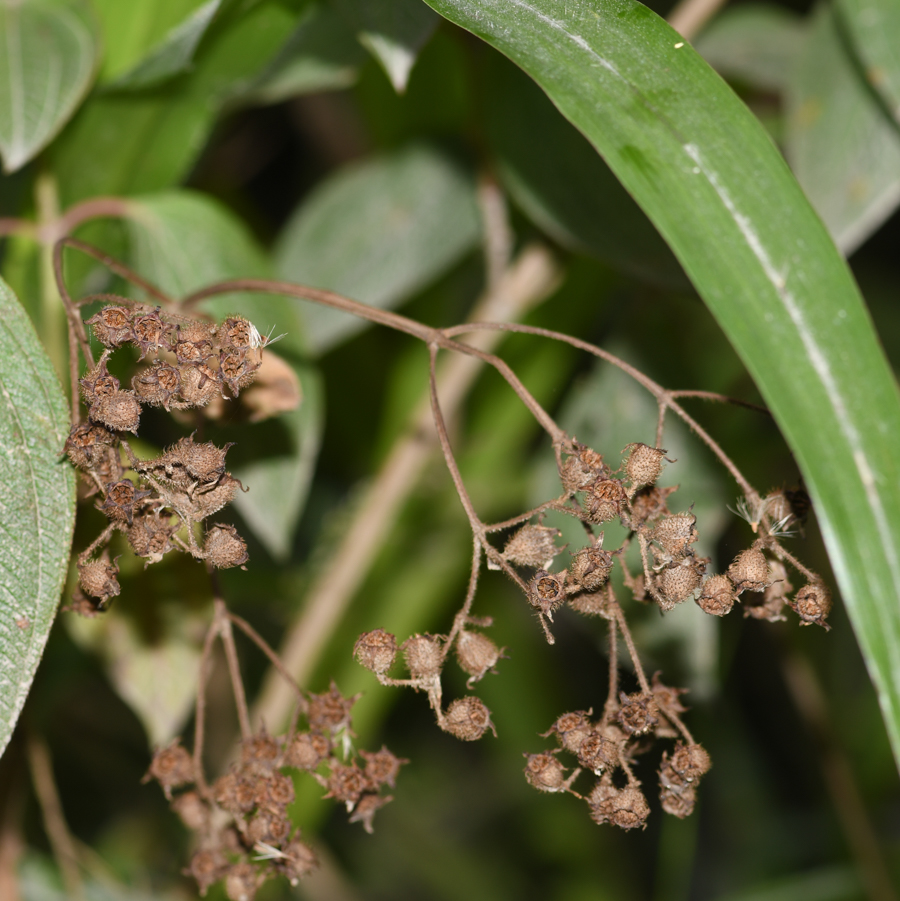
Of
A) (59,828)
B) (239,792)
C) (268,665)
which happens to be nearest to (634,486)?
(239,792)

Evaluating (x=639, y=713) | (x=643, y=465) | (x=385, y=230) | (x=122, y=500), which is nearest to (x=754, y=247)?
(x=643, y=465)

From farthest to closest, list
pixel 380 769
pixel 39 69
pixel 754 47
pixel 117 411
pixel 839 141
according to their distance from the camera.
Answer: pixel 754 47 → pixel 839 141 → pixel 39 69 → pixel 380 769 → pixel 117 411

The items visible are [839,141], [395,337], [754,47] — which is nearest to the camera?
[839,141]

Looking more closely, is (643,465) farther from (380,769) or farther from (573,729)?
(380,769)

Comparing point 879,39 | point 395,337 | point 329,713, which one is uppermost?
point 879,39

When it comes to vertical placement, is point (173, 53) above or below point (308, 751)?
above

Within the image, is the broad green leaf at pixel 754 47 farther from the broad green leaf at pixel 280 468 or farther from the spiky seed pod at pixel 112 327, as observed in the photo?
the spiky seed pod at pixel 112 327

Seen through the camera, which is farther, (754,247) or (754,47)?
(754,47)
